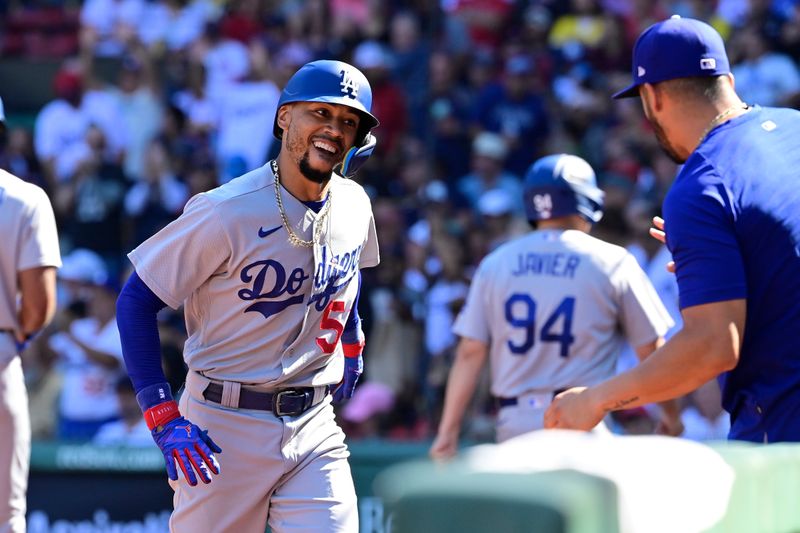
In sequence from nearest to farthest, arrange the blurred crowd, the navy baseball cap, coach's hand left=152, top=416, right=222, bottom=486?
the navy baseball cap
coach's hand left=152, top=416, right=222, bottom=486
the blurred crowd

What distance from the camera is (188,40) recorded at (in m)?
13.8

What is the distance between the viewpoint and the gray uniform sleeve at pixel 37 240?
18.1 ft

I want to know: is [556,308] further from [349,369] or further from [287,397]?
[287,397]

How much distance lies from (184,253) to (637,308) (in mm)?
2510

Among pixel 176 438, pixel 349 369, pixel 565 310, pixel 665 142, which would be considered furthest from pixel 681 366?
pixel 565 310

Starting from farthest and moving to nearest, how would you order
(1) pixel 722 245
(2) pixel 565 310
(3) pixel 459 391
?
(3) pixel 459 391 < (2) pixel 565 310 < (1) pixel 722 245

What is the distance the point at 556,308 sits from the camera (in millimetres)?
5961

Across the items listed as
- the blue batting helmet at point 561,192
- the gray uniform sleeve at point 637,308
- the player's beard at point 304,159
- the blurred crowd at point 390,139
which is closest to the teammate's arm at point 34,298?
the player's beard at point 304,159

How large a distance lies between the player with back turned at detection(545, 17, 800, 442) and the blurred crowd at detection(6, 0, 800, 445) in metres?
4.15

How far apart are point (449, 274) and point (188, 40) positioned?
5571 millimetres

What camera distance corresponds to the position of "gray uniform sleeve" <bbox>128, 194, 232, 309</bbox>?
4.33 meters

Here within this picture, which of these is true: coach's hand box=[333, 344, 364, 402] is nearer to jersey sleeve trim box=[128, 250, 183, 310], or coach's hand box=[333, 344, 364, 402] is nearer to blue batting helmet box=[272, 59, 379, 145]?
jersey sleeve trim box=[128, 250, 183, 310]

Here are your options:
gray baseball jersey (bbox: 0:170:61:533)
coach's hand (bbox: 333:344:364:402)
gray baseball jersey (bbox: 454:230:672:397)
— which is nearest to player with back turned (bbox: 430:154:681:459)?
gray baseball jersey (bbox: 454:230:672:397)

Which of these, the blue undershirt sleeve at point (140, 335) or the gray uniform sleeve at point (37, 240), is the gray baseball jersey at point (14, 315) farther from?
the blue undershirt sleeve at point (140, 335)
